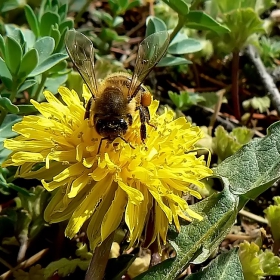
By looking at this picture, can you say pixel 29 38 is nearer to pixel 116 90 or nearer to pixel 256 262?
pixel 116 90

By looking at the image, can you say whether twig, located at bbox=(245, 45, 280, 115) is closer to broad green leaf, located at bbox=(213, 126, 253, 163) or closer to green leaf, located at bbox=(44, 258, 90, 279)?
broad green leaf, located at bbox=(213, 126, 253, 163)

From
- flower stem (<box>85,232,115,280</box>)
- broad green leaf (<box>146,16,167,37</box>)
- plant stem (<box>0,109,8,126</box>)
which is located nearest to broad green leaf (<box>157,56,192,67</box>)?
broad green leaf (<box>146,16,167,37</box>)

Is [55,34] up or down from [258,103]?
up

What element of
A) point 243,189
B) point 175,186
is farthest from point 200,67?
point 175,186

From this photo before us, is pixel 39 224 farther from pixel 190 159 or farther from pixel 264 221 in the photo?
pixel 264 221

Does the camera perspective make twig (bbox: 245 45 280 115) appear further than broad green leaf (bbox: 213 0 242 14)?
Yes

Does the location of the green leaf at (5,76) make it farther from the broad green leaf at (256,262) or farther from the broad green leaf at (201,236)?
the broad green leaf at (256,262)

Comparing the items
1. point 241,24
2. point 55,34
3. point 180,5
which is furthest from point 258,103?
point 55,34
